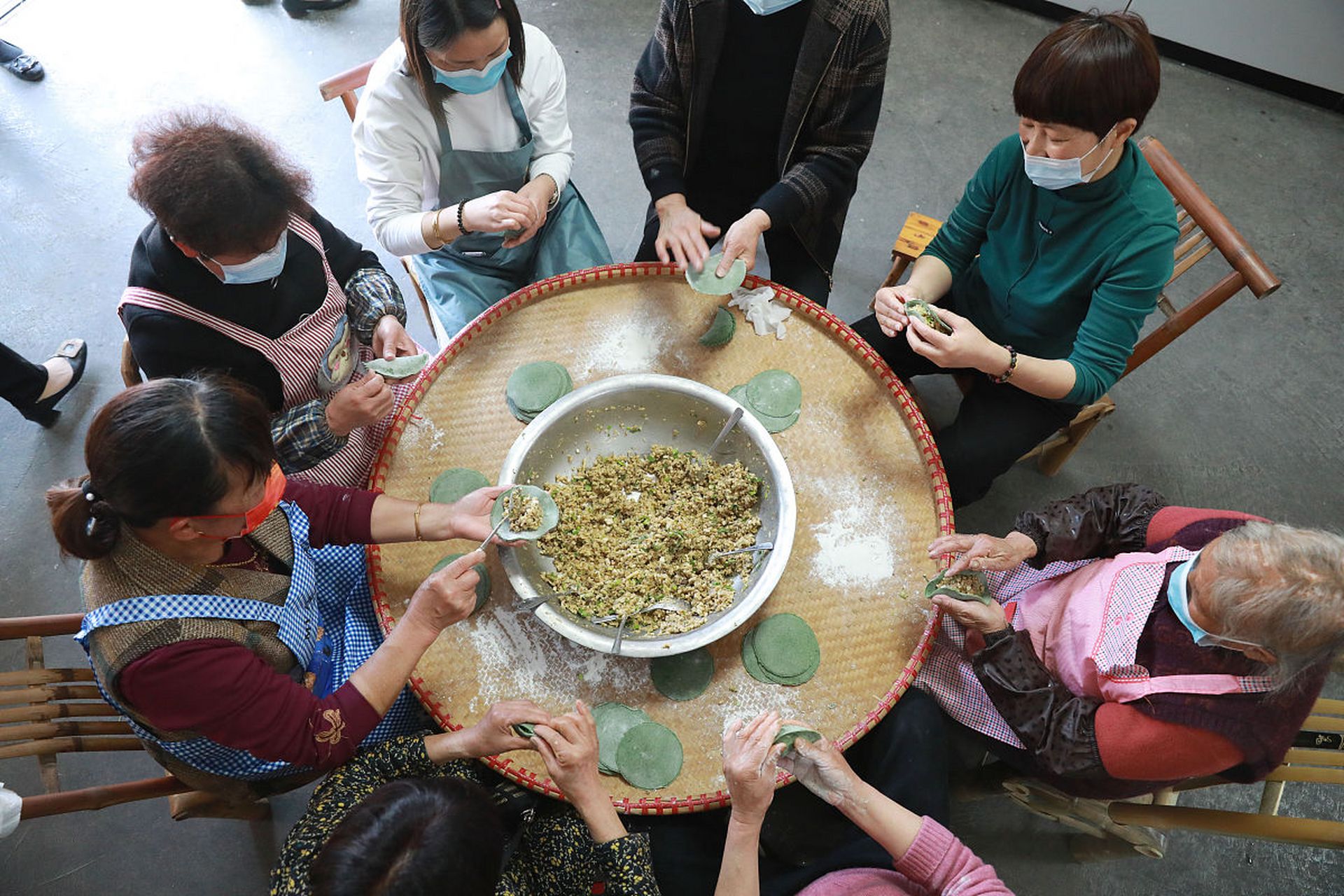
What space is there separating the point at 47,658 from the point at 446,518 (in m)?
2.01

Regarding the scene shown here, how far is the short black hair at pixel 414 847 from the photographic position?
4.20ft

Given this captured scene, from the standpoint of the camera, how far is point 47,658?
283 centimetres

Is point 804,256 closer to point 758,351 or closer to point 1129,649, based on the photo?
point 758,351

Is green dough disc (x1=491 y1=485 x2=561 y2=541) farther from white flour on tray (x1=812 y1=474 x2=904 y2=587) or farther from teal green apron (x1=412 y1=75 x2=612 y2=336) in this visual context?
teal green apron (x1=412 y1=75 x2=612 y2=336)

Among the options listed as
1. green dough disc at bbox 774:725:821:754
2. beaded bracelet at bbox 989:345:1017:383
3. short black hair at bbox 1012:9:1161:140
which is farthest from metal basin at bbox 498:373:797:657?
short black hair at bbox 1012:9:1161:140

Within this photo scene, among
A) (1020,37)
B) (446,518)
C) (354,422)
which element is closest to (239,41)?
(354,422)

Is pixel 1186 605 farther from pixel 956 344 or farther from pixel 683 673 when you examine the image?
pixel 683 673

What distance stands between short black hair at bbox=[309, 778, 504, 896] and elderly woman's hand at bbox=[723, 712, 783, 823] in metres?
0.47

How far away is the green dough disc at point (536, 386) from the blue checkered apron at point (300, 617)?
59 cm

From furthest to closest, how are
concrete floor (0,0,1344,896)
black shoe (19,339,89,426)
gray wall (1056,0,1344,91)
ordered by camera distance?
gray wall (1056,0,1344,91) → black shoe (19,339,89,426) → concrete floor (0,0,1344,896)

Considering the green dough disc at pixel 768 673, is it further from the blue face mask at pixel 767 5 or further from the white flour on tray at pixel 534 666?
the blue face mask at pixel 767 5

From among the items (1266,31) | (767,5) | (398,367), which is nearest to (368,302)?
(398,367)

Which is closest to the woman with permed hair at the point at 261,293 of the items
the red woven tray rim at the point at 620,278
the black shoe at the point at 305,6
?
the red woven tray rim at the point at 620,278

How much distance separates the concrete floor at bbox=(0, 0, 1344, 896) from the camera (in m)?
2.60
